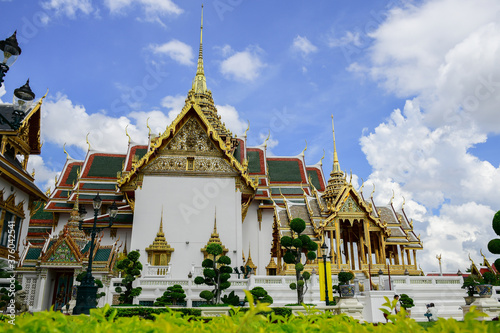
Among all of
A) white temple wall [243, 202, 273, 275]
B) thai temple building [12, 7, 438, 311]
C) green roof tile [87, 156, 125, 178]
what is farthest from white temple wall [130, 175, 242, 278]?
green roof tile [87, 156, 125, 178]

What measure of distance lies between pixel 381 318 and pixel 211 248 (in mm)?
5290

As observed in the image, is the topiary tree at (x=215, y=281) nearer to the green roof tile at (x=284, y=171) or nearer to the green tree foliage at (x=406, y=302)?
the green tree foliage at (x=406, y=302)

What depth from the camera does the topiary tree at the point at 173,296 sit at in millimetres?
10859

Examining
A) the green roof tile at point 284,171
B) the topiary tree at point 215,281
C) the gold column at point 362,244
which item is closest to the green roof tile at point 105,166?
the green roof tile at point 284,171

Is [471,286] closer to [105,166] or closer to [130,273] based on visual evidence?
[130,273]

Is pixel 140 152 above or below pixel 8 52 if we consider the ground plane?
above

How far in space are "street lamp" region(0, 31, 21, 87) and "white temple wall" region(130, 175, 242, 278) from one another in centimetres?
1124

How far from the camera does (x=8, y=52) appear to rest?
5.79 meters

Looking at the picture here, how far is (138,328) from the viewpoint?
1688mm

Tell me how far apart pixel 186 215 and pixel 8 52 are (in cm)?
1167

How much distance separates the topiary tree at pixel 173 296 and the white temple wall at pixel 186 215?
4.46m

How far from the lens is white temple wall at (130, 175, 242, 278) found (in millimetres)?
16125

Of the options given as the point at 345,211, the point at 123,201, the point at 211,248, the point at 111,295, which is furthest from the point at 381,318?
the point at 123,201

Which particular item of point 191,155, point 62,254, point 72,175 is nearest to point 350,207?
point 191,155
